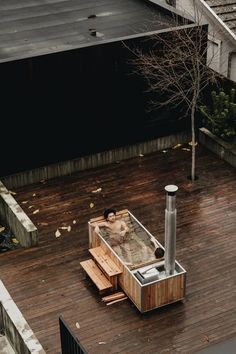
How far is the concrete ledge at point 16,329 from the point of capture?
12.8m

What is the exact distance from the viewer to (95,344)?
43.3 feet

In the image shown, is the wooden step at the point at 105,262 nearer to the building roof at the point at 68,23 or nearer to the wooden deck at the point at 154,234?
the wooden deck at the point at 154,234

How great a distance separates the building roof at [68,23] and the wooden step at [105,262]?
559 centimetres

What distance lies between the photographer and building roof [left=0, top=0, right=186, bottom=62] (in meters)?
18.9

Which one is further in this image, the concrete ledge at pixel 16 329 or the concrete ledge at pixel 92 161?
the concrete ledge at pixel 92 161

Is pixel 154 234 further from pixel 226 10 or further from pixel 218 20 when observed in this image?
pixel 226 10

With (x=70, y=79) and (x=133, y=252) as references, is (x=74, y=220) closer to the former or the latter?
(x=133, y=252)

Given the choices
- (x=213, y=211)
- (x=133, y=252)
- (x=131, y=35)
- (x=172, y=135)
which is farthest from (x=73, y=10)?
(x=133, y=252)

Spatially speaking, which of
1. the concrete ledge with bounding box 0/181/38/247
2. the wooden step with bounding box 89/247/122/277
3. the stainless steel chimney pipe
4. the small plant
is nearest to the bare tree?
the small plant

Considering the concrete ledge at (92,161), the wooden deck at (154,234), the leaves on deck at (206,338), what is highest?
the concrete ledge at (92,161)

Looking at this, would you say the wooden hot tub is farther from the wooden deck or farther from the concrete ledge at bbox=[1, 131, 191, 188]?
the concrete ledge at bbox=[1, 131, 191, 188]

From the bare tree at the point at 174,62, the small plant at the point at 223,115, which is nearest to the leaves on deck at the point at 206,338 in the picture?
the bare tree at the point at 174,62

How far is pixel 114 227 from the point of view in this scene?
15.2m

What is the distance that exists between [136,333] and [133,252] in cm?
201
